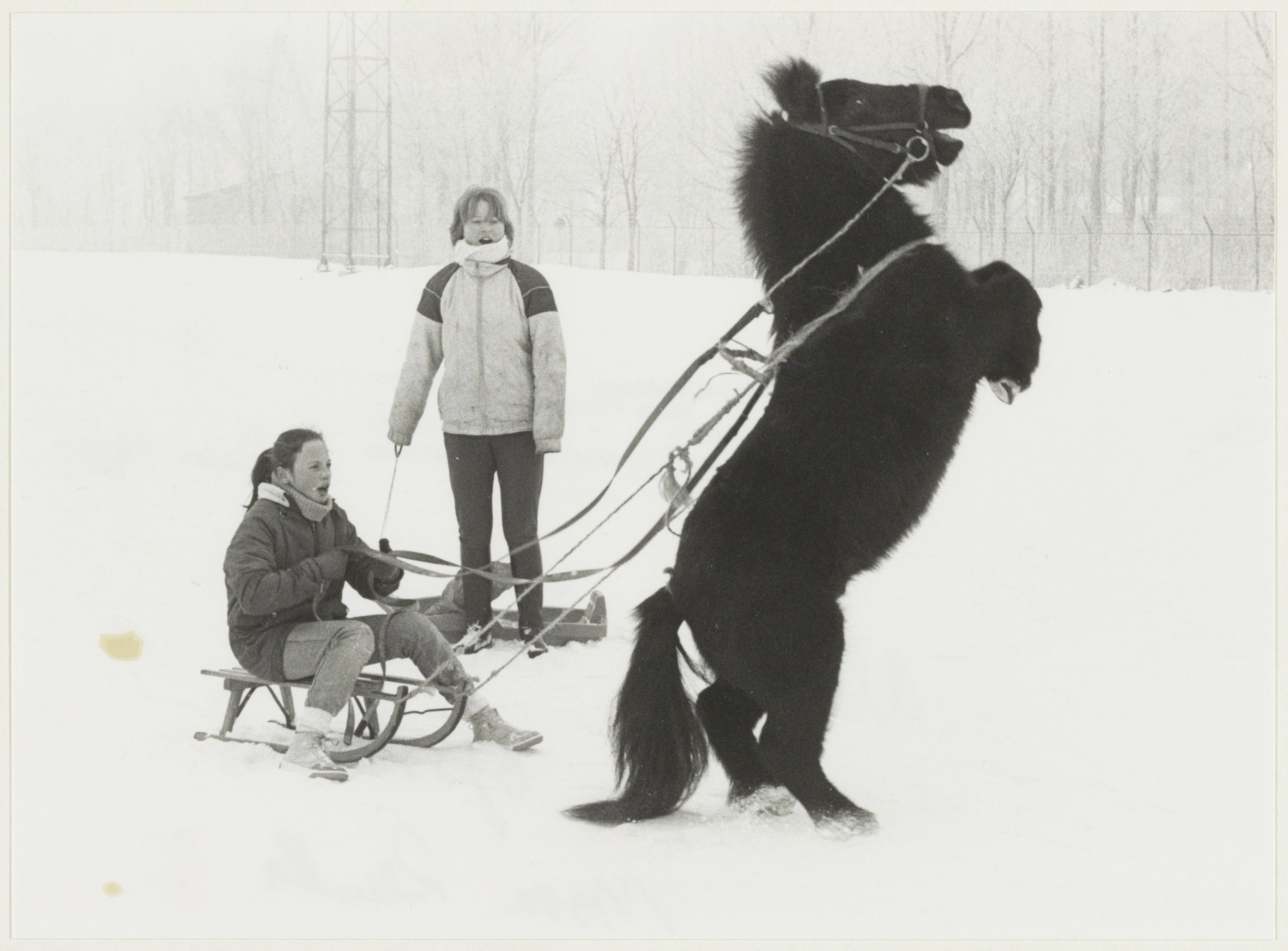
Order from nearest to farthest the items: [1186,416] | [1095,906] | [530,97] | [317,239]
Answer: [1095,906], [1186,416], [530,97], [317,239]

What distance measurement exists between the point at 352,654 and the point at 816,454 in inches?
60.3

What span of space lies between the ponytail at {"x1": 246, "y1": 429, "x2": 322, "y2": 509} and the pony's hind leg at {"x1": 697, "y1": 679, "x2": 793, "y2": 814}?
1.42 metres

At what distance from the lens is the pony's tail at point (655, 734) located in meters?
3.03

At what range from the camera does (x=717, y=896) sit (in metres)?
2.66

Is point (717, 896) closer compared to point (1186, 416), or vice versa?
point (717, 896)

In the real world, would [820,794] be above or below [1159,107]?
below

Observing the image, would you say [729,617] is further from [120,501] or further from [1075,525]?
[120,501]

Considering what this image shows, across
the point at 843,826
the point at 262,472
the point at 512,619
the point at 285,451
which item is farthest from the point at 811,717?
the point at 512,619

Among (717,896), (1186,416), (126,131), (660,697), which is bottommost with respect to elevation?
(717,896)

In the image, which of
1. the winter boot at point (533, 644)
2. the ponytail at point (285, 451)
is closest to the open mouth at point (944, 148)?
the ponytail at point (285, 451)

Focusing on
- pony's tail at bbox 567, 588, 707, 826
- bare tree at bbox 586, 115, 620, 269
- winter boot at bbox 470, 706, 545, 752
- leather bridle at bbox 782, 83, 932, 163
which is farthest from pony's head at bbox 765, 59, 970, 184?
bare tree at bbox 586, 115, 620, 269

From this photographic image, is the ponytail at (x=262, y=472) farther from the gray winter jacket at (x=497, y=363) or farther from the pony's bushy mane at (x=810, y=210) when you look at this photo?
the pony's bushy mane at (x=810, y=210)

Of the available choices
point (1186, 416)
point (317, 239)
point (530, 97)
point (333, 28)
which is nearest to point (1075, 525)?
point (1186, 416)

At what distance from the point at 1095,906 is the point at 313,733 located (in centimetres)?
216
